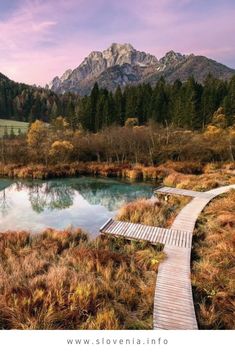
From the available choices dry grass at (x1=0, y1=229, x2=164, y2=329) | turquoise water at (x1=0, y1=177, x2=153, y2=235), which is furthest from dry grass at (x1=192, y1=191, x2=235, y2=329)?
turquoise water at (x1=0, y1=177, x2=153, y2=235)

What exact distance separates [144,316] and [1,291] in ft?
6.90

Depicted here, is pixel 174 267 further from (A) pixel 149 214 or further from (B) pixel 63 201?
(B) pixel 63 201

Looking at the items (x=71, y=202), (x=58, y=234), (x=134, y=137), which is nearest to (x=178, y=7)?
(x=58, y=234)

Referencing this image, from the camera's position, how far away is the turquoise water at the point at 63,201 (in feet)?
32.8

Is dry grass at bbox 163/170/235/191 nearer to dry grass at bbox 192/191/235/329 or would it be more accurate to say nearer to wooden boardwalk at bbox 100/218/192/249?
dry grass at bbox 192/191/235/329

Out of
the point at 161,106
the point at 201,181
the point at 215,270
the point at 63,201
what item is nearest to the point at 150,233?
the point at 215,270

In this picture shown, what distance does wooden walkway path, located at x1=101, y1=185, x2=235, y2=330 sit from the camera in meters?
3.93

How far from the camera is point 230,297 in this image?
4676 mm

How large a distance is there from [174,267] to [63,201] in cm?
829

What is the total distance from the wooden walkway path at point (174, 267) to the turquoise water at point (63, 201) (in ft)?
5.42

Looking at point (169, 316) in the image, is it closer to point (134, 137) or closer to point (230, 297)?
point (230, 297)

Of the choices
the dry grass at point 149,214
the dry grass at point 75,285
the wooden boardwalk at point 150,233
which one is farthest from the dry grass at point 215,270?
the dry grass at point 149,214

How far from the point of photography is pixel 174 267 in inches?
221

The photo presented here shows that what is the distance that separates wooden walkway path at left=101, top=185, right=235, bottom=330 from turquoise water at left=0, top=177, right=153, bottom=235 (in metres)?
1.65
